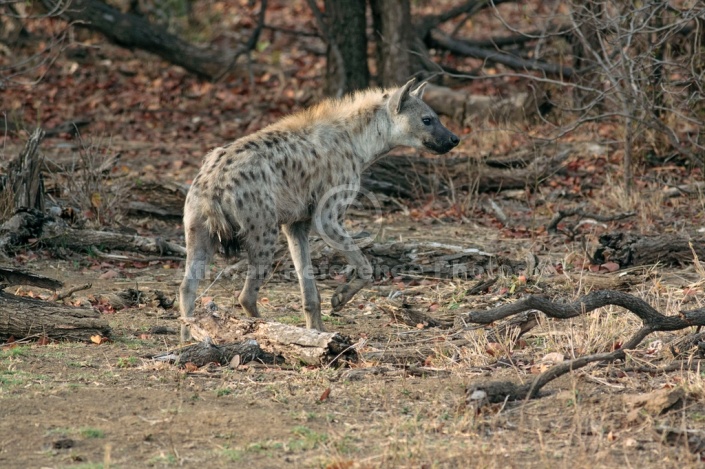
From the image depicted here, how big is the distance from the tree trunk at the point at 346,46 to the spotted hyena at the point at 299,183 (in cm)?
544

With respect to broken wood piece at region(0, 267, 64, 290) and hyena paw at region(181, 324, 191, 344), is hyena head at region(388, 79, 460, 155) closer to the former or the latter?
hyena paw at region(181, 324, 191, 344)

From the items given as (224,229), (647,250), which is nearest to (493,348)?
(224,229)

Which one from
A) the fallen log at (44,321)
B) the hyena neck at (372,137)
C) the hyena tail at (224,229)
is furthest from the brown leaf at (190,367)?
the hyena neck at (372,137)

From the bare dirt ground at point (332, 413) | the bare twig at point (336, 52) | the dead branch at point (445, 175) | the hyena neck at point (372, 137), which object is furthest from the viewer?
the bare twig at point (336, 52)

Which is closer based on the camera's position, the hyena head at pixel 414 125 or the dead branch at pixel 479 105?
the hyena head at pixel 414 125

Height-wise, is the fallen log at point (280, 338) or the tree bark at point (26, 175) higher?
the tree bark at point (26, 175)

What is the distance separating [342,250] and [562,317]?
241cm

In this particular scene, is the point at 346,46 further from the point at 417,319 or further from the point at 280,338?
the point at 280,338

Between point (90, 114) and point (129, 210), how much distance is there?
5530 mm

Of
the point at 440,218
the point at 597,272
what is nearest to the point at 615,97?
the point at 440,218

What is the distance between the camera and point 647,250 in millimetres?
7863

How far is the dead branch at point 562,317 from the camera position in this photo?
4785 mm

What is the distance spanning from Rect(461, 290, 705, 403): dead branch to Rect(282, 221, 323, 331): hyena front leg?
1918 mm

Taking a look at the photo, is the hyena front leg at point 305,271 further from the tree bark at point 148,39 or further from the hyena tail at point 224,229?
the tree bark at point 148,39
